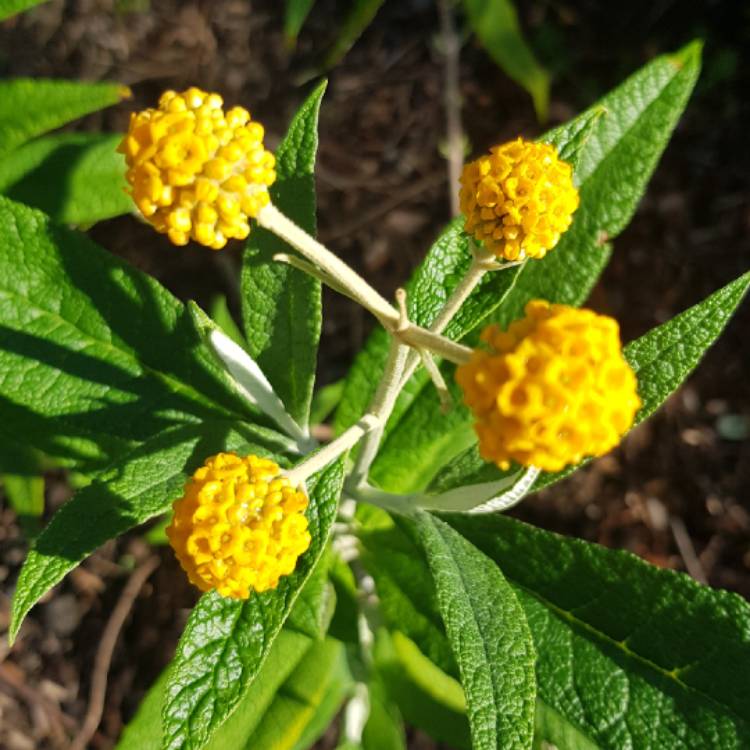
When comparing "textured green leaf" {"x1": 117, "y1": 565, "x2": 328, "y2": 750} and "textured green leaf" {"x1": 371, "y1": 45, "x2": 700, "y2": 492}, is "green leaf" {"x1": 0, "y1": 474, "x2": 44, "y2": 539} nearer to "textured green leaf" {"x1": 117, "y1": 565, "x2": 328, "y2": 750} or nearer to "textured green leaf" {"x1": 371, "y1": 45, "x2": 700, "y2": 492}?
"textured green leaf" {"x1": 117, "y1": 565, "x2": 328, "y2": 750}

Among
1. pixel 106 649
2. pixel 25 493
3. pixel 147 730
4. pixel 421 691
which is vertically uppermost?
pixel 25 493

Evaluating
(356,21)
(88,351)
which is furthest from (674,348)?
(356,21)

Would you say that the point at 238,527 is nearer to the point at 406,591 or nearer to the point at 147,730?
the point at 406,591

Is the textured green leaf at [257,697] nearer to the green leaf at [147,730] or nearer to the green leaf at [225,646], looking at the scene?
the green leaf at [147,730]

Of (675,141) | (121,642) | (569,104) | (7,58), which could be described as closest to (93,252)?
(121,642)

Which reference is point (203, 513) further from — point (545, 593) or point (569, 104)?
point (569, 104)

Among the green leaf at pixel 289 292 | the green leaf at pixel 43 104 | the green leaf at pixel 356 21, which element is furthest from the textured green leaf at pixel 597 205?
the green leaf at pixel 356 21
